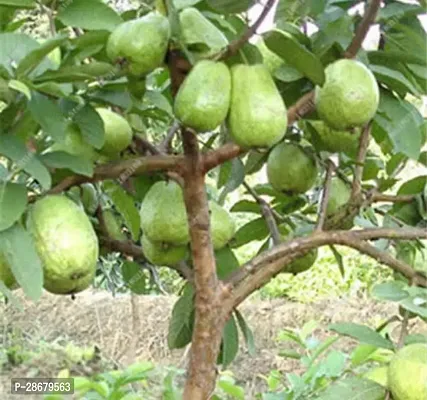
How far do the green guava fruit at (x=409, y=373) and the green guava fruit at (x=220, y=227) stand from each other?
0.33 meters

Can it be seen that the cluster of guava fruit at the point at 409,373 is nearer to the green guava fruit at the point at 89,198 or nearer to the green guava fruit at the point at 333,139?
the green guava fruit at the point at 333,139

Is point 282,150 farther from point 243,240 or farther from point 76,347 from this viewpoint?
point 76,347

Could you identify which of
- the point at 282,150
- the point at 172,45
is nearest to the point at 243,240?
the point at 282,150

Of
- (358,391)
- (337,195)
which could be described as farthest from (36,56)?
(337,195)

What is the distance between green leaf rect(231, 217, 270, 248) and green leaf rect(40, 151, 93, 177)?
0.39 m

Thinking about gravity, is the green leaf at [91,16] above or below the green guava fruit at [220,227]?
above

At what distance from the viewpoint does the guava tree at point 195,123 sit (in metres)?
0.69

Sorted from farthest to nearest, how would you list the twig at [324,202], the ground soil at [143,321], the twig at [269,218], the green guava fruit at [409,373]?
1. the ground soil at [143,321]
2. the twig at [269,218]
3. the twig at [324,202]
4. the green guava fruit at [409,373]

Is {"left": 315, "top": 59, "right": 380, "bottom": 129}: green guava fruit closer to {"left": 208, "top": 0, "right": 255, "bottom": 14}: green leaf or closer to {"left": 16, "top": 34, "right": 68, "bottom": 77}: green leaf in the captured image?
{"left": 208, "top": 0, "right": 255, "bottom": 14}: green leaf

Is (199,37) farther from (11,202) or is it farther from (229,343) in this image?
(229,343)

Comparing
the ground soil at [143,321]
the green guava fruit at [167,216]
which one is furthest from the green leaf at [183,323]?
the ground soil at [143,321]

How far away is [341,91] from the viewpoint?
0.74m

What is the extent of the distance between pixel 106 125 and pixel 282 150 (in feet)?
0.80

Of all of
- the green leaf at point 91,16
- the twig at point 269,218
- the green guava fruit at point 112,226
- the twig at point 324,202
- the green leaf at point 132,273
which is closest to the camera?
the green leaf at point 91,16
